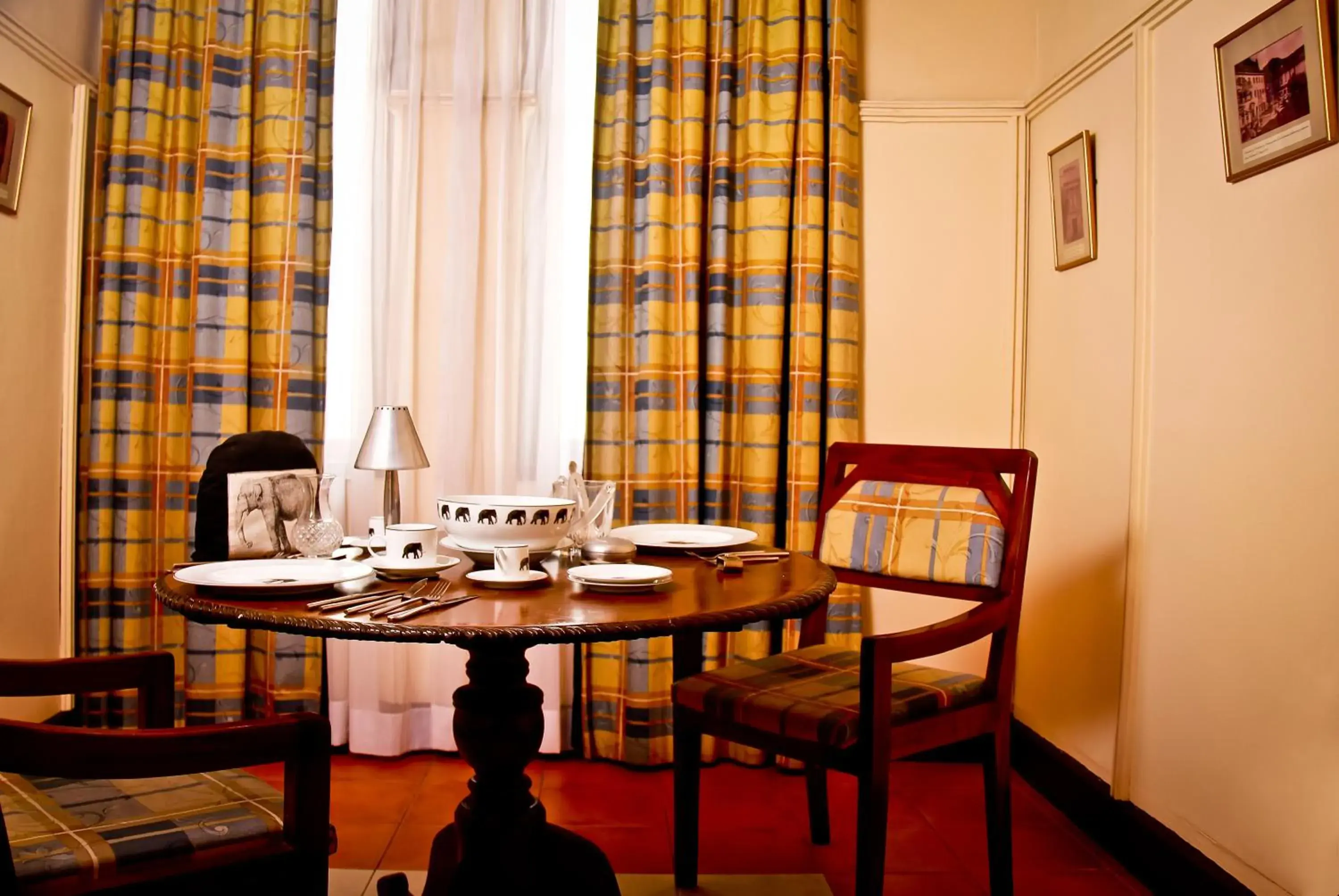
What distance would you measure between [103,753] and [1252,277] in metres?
2.20

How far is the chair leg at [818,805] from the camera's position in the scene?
252 cm

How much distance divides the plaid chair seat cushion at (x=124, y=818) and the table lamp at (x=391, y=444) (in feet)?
3.33

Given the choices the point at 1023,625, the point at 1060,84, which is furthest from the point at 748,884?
the point at 1060,84

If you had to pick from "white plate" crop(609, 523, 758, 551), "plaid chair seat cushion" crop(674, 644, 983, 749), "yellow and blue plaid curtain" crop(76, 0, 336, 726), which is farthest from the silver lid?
"yellow and blue plaid curtain" crop(76, 0, 336, 726)

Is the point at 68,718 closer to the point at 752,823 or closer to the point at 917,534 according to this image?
the point at 752,823

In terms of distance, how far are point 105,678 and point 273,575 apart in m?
0.30

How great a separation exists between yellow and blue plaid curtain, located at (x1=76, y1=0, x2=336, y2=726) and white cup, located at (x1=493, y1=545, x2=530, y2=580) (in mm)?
1677

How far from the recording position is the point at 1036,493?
309 cm

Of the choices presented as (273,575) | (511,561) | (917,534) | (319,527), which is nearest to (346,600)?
(273,575)

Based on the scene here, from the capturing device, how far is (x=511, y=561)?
1.67 m

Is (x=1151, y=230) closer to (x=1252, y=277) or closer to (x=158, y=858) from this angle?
(x=1252, y=277)

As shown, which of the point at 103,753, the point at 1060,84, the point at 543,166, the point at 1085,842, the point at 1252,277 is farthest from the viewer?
the point at 543,166

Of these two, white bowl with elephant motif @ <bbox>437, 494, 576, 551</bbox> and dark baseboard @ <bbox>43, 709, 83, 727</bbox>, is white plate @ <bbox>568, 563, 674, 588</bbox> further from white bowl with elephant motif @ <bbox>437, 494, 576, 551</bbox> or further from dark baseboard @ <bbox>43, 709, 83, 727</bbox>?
dark baseboard @ <bbox>43, 709, 83, 727</bbox>

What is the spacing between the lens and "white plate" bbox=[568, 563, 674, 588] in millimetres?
1613
